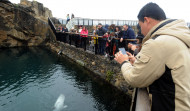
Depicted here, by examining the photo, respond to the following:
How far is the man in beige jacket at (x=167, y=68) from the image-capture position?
0.99 metres

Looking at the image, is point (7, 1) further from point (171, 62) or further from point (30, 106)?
point (171, 62)

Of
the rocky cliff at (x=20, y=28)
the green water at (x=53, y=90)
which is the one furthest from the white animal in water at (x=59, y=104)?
the rocky cliff at (x=20, y=28)

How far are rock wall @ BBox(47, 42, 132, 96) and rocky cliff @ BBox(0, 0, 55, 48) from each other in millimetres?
8591

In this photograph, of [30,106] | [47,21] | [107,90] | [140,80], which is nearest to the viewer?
[140,80]

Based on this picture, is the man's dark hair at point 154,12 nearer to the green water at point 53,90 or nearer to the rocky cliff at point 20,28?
the green water at point 53,90

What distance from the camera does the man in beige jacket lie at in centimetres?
99

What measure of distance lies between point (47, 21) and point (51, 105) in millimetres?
17271

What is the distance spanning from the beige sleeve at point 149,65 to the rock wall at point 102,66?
184 inches

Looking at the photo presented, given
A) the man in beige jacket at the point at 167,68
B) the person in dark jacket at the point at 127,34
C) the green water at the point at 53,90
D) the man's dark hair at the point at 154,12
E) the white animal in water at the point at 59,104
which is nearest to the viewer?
the man in beige jacket at the point at 167,68

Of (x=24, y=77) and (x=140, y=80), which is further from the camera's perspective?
(x=24, y=77)

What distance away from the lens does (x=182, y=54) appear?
986mm

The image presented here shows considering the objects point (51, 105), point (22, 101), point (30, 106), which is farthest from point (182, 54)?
point (22, 101)

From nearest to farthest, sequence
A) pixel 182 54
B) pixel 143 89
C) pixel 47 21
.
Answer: pixel 182 54 < pixel 143 89 < pixel 47 21

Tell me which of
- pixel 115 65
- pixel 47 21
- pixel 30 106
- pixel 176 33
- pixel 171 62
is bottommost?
pixel 30 106
